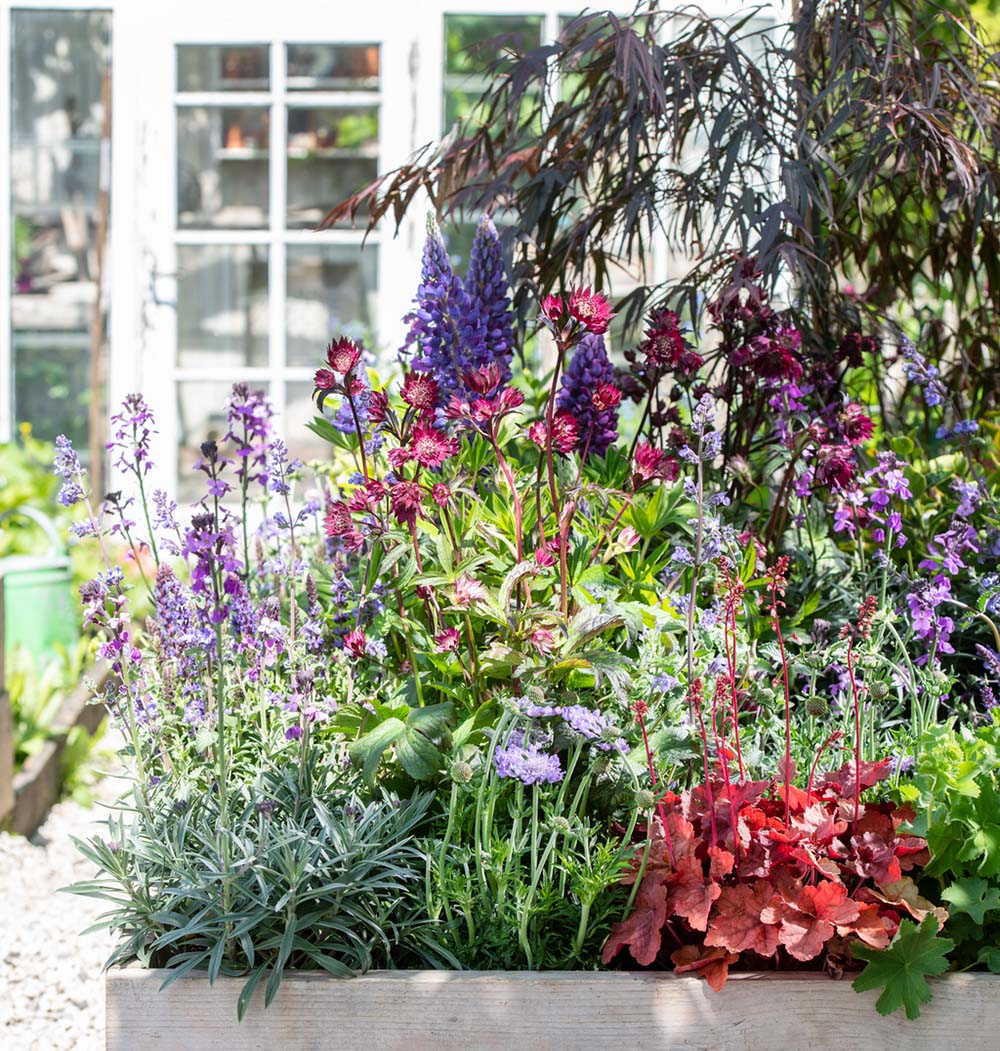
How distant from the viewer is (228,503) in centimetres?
413

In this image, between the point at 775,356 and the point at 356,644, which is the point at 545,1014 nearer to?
the point at 356,644

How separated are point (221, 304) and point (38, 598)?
1.51m

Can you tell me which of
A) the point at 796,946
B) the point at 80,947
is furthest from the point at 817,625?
the point at 80,947

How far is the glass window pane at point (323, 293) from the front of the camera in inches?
172

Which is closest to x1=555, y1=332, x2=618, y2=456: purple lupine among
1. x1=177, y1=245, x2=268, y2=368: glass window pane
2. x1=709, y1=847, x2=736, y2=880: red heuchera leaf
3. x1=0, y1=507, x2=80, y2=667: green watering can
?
x1=709, y1=847, x2=736, y2=880: red heuchera leaf

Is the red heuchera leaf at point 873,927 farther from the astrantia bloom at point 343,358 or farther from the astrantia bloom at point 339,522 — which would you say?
the astrantia bloom at point 343,358

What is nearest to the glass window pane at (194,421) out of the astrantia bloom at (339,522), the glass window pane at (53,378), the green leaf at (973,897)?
the glass window pane at (53,378)

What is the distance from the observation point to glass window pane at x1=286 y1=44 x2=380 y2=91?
166 inches

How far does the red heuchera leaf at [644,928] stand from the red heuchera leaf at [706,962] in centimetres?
3

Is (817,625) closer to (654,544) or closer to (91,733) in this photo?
(654,544)

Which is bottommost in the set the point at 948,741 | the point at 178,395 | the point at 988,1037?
the point at 988,1037

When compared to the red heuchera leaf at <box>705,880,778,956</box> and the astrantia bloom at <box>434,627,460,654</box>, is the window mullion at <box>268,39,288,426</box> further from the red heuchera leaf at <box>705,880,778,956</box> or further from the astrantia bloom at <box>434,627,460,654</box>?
the red heuchera leaf at <box>705,880,778,956</box>

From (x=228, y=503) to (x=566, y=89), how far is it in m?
2.01

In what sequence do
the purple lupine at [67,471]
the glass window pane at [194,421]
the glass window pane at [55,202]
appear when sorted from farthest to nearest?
the glass window pane at [55,202] < the glass window pane at [194,421] < the purple lupine at [67,471]
